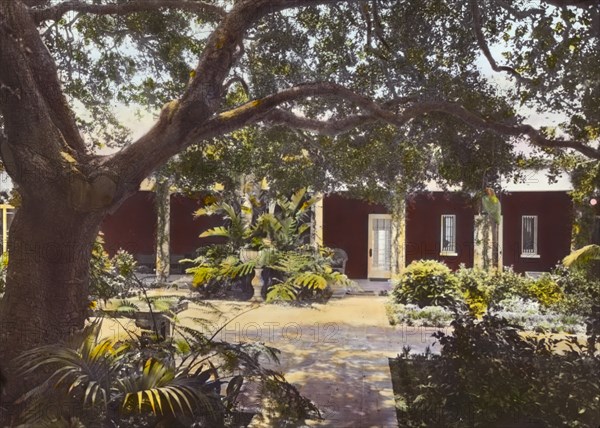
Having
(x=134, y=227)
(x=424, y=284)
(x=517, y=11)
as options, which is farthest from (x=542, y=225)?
(x=134, y=227)

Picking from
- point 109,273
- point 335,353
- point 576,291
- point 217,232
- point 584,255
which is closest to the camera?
point 584,255

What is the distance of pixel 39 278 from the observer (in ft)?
11.8

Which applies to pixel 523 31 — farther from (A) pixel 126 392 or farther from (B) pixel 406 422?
(A) pixel 126 392

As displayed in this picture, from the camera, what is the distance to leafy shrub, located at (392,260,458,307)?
683 centimetres

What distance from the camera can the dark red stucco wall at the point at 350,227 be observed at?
7941mm

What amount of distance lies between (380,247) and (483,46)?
16.4ft

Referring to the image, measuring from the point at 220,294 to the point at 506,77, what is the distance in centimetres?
417

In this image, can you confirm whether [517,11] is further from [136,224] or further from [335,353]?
[136,224]

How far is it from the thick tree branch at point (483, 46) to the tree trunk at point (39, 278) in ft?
11.2

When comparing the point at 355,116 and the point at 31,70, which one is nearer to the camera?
the point at 31,70

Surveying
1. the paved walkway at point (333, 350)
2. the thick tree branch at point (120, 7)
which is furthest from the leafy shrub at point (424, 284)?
the thick tree branch at point (120, 7)

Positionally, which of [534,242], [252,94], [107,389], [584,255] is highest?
A: [252,94]

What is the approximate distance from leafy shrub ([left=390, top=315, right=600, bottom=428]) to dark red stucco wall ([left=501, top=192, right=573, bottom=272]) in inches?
27.7

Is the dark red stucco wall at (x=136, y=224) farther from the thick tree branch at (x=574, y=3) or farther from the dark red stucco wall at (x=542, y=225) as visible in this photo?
the thick tree branch at (x=574, y=3)
